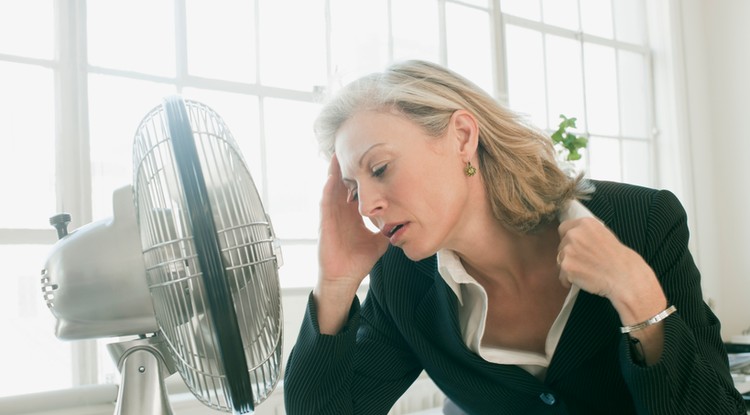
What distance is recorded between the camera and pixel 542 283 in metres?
1.37

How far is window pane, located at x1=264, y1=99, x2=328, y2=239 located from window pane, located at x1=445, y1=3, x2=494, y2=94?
89 centimetres

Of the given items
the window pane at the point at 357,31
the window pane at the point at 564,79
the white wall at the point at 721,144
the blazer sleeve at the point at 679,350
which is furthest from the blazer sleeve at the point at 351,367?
the white wall at the point at 721,144

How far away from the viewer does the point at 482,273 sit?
4.69ft

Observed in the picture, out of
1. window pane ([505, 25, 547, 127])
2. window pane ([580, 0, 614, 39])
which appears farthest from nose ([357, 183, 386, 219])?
window pane ([580, 0, 614, 39])

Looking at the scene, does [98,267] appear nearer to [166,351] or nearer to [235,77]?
[166,351]

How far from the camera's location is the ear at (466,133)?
1.28 m

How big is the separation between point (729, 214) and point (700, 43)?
1.06 metres

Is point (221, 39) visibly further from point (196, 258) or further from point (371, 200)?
point (196, 258)

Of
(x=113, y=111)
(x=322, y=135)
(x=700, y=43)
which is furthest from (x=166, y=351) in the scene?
(x=700, y=43)

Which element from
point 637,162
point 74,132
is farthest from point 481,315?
point 637,162

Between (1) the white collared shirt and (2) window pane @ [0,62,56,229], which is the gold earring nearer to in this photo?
(1) the white collared shirt

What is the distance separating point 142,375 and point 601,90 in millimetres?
3787

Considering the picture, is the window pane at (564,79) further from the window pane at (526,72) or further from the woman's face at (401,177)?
the woman's face at (401,177)

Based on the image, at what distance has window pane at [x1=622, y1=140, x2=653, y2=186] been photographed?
167 inches
